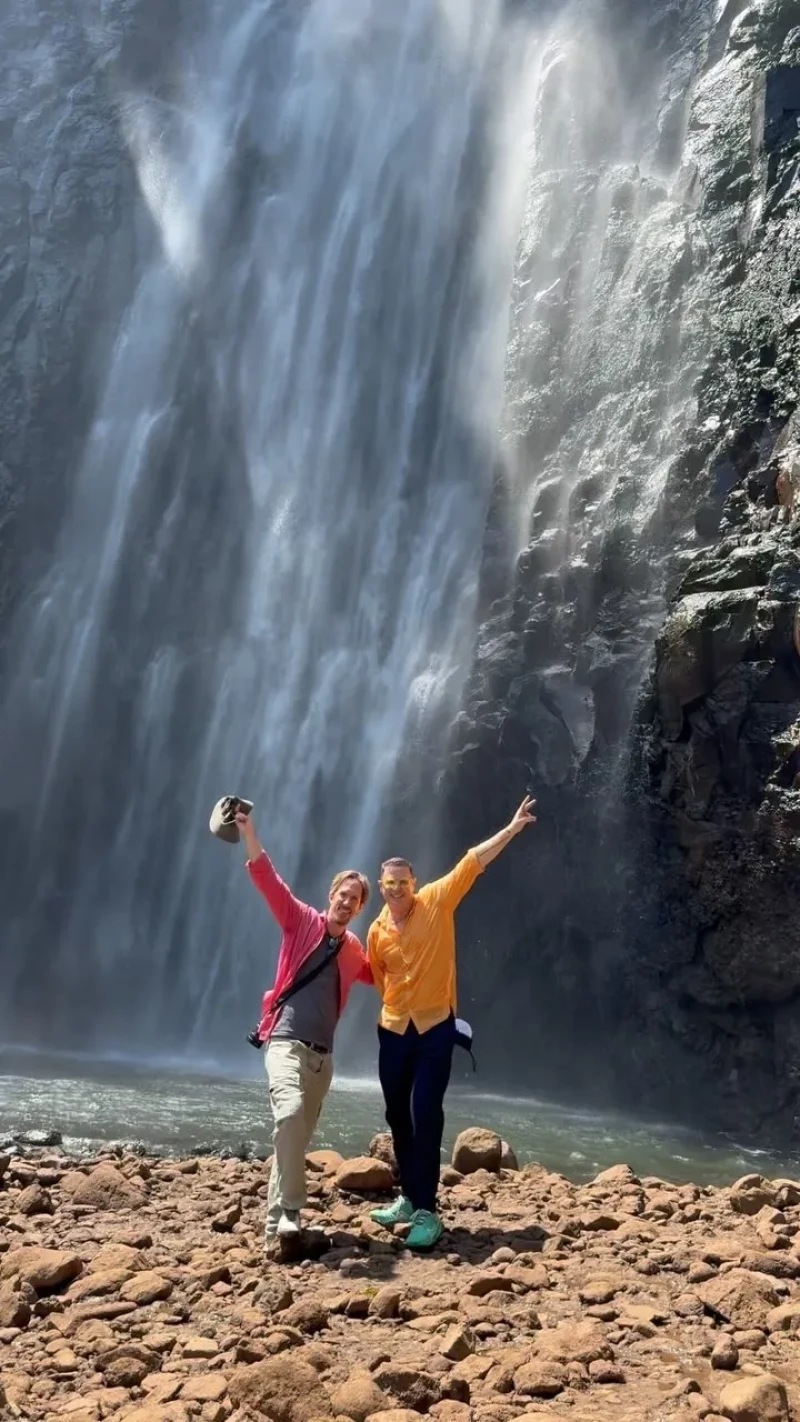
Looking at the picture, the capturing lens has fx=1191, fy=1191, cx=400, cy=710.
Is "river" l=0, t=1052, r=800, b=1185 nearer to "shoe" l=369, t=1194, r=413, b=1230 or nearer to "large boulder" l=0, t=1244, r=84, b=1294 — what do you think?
"shoe" l=369, t=1194, r=413, b=1230

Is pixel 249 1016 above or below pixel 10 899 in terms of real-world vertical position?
below

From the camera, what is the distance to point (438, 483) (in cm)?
3050

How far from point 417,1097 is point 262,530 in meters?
28.3

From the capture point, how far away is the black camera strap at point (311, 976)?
5.87 metres

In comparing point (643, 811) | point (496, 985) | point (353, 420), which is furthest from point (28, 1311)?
point (353, 420)

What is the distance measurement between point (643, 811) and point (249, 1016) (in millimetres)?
10550

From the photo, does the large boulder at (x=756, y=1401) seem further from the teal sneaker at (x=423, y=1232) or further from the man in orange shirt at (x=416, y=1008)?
the man in orange shirt at (x=416, y=1008)

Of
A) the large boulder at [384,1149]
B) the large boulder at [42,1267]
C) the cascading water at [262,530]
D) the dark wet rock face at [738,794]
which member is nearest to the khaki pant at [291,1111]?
the large boulder at [42,1267]

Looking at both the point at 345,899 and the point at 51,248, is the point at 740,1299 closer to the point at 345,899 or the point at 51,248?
the point at 345,899

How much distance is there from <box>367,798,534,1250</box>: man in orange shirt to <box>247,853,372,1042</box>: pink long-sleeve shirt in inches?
7.2

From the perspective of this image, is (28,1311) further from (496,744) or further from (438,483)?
(438,483)

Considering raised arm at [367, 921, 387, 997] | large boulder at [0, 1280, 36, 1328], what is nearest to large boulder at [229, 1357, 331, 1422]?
large boulder at [0, 1280, 36, 1328]

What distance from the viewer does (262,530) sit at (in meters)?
33.0

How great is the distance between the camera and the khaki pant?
17.7 feet
